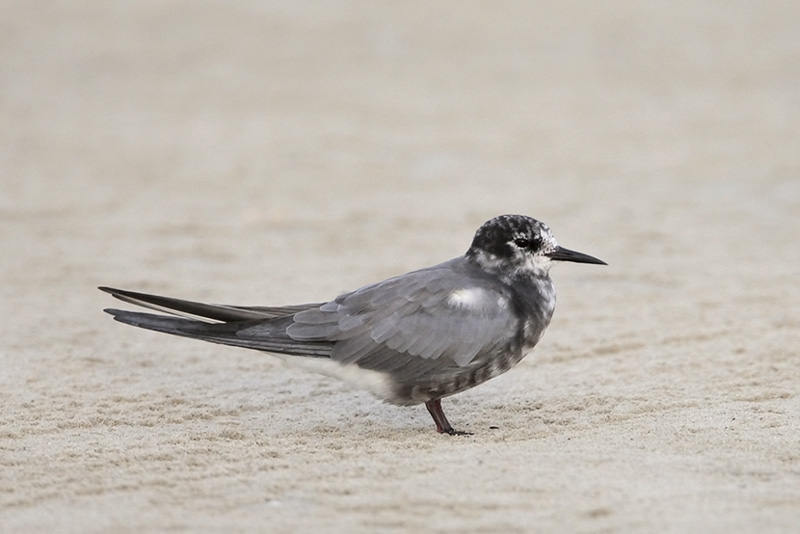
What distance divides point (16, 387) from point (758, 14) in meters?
10.7

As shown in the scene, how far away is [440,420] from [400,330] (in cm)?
39

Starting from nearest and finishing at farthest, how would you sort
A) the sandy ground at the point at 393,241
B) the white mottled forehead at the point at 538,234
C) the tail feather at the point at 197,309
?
the sandy ground at the point at 393,241 < the tail feather at the point at 197,309 < the white mottled forehead at the point at 538,234

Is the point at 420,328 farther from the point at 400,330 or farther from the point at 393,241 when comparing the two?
the point at 393,241

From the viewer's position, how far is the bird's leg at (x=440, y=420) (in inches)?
178

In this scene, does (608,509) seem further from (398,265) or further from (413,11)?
(413,11)

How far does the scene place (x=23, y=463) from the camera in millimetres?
4156

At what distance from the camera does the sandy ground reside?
384 centimetres

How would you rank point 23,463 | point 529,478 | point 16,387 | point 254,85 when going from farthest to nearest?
point 254,85
point 16,387
point 23,463
point 529,478

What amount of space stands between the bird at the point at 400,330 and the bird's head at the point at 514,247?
129mm

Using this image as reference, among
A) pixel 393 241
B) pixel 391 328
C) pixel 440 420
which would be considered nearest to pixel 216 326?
pixel 391 328

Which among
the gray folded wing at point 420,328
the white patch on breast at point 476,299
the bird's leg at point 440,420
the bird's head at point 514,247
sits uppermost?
the bird's head at point 514,247

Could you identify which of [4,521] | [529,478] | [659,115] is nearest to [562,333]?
[529,478]

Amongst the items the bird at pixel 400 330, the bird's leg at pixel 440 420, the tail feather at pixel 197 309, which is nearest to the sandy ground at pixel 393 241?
the bird's leg at pixel 440 420

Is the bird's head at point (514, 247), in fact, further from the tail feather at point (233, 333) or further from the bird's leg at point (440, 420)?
the tail feather at point (233, 333)
